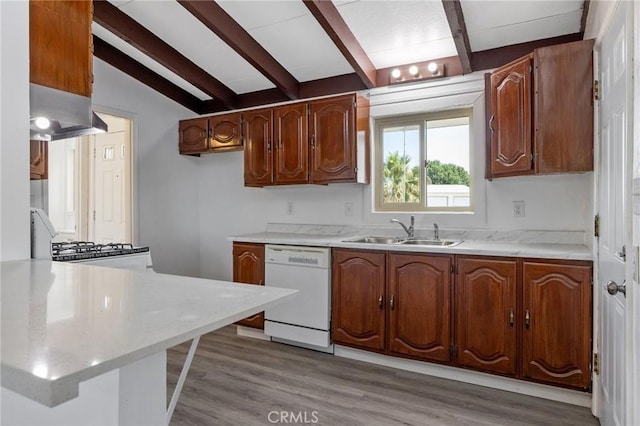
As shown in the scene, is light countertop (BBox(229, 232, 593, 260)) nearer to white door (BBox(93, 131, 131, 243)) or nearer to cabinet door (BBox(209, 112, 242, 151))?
cabinet door (BBox(209, 112, 242, 151))

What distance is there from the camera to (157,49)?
3.40m

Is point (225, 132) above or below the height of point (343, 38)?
below

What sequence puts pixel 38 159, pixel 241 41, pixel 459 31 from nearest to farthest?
pixel 459 31 < pixel 38 159 < pixel 241 41

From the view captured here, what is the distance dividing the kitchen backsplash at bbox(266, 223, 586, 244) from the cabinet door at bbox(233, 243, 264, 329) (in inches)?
24.0

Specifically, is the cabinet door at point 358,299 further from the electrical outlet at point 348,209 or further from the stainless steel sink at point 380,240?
the electrical outlet at point 348,209

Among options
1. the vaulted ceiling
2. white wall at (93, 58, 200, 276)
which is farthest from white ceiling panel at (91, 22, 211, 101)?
white wall at (93, 58, 200, 276)

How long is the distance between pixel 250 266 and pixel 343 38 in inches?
81.0

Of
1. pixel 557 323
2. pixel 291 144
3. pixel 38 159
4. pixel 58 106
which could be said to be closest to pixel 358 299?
pixel 557 323

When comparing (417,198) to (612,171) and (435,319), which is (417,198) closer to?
(435,319)

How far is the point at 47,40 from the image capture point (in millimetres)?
1646

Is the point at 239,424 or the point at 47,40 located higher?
the point at 47,40

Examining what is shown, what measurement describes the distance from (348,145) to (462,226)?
1.16 meters

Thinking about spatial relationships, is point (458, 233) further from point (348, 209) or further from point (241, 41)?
point (241, 41)

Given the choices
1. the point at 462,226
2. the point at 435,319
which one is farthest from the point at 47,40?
the point at 462,226
